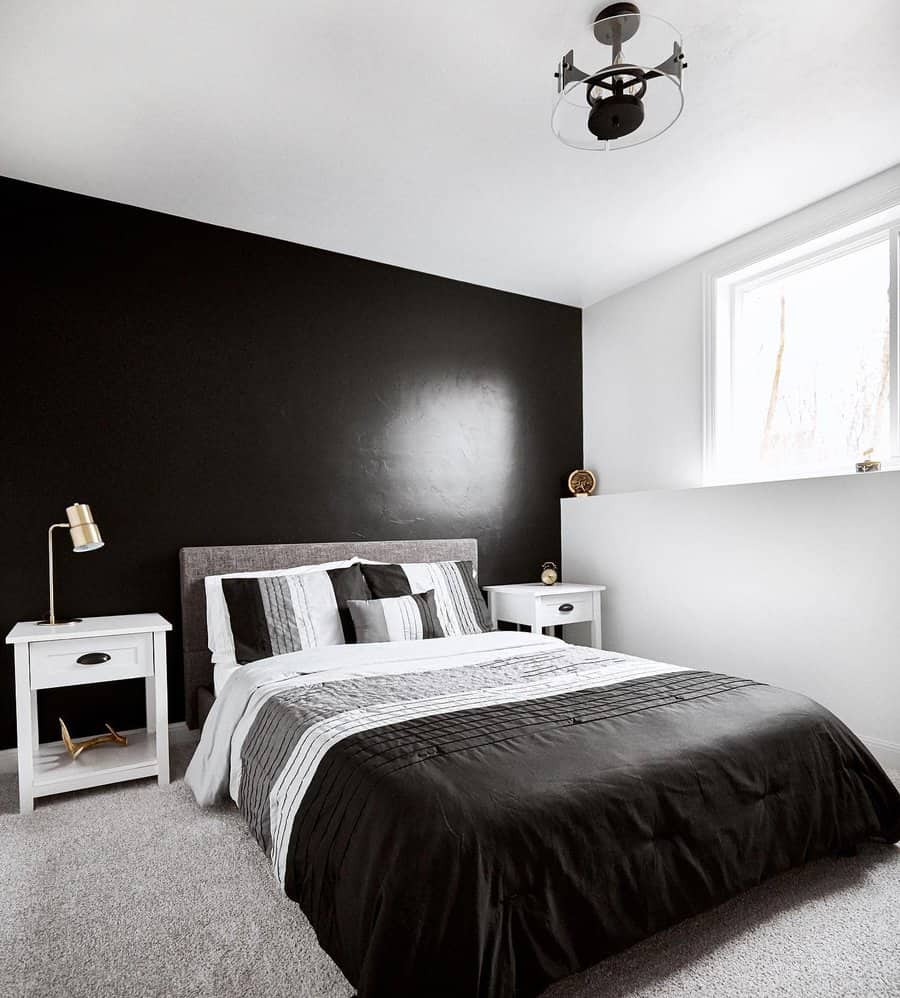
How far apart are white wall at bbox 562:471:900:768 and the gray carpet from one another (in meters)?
0.95

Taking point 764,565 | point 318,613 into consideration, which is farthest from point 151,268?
point 764,565

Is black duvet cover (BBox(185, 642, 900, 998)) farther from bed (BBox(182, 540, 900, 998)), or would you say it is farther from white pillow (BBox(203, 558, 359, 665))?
white pillow (BBox(203, 558, 359, 665))

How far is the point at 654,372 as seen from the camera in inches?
162

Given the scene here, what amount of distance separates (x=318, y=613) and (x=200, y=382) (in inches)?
51.4

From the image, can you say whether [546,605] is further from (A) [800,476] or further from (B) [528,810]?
(B) [528,810]

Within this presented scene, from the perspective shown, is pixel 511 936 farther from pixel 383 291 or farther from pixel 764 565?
pixel 383 291

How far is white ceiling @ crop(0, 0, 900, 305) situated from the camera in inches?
79.7

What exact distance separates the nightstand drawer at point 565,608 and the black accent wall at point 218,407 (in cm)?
49

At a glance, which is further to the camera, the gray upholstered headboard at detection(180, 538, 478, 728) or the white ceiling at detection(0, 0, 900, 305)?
the gray upholstered headboard at detection(180, 538, 478, 728)

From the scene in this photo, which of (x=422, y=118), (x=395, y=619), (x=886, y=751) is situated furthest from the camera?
(x=395, y=619)

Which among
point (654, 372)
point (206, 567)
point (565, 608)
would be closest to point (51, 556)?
point (206, 567)

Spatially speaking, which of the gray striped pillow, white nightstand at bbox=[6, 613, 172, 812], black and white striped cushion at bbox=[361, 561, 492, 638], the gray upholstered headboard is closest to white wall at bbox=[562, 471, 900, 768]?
black and white striped cushion at bbox=[361, 561, 492, 638]

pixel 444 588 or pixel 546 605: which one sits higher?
pixel 444 588

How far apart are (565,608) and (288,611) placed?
172cm
